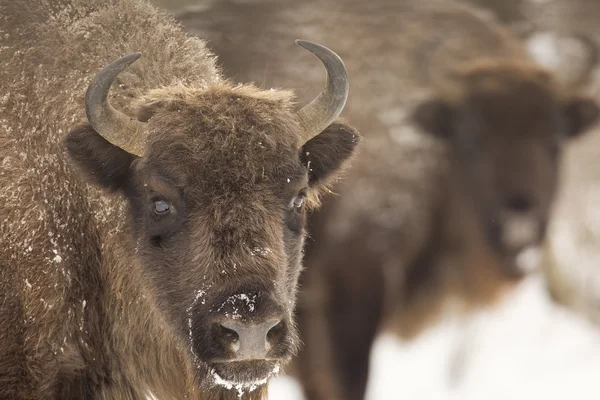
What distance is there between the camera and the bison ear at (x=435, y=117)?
1041cm

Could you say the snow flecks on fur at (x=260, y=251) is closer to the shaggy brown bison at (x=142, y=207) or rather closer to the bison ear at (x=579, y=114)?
the shaggy brown bison at (x=142, y=207)

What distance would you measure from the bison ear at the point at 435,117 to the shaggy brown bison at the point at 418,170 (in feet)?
0.04

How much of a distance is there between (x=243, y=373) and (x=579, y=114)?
6925 mm

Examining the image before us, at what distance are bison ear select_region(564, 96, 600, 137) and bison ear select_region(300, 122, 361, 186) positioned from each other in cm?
552

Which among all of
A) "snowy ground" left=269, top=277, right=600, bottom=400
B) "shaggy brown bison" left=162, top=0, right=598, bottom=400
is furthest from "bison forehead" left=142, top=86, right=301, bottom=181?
"snowy ground" left=269, top=277, right=600, bottom=400

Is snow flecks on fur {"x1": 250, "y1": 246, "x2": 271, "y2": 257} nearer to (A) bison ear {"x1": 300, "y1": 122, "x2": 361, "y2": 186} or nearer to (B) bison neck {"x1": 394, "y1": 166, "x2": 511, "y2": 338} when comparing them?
(A) bison ear {"x1": 300, "y1": 122, "x2": 361, "y2": 186}

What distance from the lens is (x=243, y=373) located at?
4371 mm

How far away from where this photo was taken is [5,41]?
17.1ft

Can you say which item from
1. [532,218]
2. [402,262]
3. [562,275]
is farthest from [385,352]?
[562,275]

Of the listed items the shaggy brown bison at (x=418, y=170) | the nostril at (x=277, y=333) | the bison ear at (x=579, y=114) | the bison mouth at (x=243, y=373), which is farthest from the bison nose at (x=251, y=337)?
the bison ear at (x=579, y=114)

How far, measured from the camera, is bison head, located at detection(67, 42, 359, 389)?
4348 millimetres

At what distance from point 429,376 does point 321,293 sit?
78.7 inches

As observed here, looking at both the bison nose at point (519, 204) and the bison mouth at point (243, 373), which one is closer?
the bison mouth at point (243, 373)

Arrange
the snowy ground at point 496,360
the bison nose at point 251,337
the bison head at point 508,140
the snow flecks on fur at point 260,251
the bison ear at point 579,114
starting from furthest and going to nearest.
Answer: the bison ear at point 579,114
the snowy ground at point 496,360
the bison head at point 508,140
the snow flecks on fur at point 260,251
the bison nose at point 251,337
